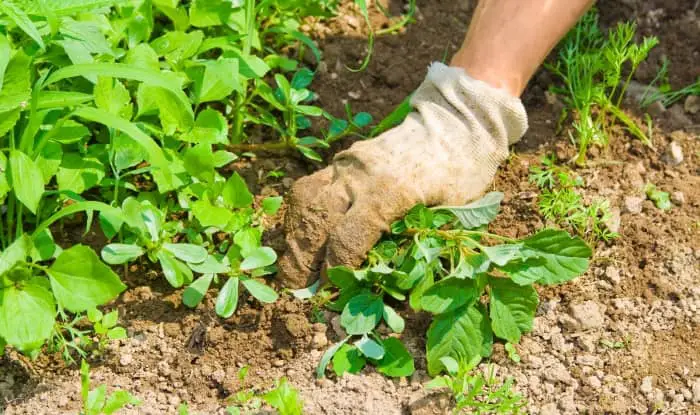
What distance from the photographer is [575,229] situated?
2.35 metres

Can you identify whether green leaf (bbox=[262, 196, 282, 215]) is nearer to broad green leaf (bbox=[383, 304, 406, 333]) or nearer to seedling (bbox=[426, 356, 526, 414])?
broad green leaf (bbox=[383, 304, 406, 333])

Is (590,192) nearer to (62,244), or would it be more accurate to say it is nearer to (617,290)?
(617,290)

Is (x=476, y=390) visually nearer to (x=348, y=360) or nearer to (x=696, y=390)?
(x=348, y=360)

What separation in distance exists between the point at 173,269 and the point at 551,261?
86 cm

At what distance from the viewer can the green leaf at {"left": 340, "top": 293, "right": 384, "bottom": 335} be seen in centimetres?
207

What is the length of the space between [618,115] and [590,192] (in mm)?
276

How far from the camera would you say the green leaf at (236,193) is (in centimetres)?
220

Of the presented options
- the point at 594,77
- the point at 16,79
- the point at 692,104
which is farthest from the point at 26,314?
the point at 692,104

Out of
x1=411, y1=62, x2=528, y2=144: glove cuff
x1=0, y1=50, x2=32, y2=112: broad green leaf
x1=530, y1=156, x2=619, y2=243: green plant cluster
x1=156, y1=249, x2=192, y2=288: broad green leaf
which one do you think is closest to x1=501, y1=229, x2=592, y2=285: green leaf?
x1=530, y1=156, x2=619, y2=243: green plant cluster

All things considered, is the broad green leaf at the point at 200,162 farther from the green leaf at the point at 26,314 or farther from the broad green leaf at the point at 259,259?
the green leaf at the point at 26,314

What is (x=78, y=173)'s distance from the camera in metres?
2.15

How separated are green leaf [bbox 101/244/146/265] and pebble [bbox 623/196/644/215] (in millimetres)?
1245

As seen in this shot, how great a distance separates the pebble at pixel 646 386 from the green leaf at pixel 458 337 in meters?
0.35

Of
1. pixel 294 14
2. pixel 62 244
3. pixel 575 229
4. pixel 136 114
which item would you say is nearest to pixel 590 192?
pixel 575 229
